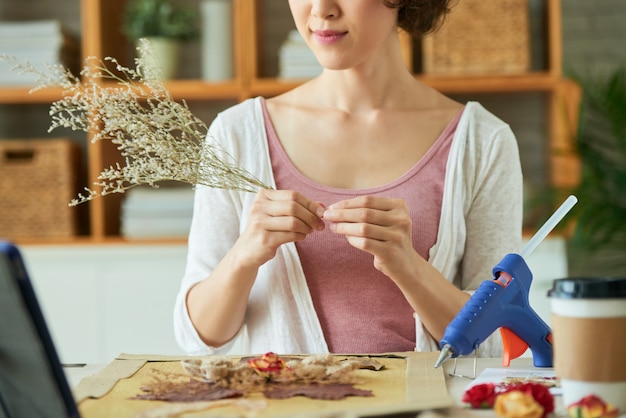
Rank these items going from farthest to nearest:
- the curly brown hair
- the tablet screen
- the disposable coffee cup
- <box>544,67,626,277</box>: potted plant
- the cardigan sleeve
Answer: <box>544,67,626,277</box>: potted plant → the curly brown hair → the cardigan sleeve → the disposable coffee cup → the tablet screen

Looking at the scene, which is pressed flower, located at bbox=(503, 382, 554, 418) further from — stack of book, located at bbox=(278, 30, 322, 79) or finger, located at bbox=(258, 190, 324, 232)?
stack of book, located at bbox=(278, 30, 322, 79)

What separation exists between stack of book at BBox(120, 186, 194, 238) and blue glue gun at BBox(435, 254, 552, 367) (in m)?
1.99

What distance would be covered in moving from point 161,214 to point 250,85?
0.54 m

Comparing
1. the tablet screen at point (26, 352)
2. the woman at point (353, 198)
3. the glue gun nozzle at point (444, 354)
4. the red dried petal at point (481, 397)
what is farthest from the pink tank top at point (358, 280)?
the tablet screen at point (26, 352)

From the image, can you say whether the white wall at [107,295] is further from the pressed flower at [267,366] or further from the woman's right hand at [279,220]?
the pressed flower at [267,366]

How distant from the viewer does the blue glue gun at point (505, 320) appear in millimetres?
1142

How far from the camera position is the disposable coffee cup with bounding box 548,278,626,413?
3.08 ft

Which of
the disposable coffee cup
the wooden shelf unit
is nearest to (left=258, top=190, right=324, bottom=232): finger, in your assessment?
the disposable coffee cup

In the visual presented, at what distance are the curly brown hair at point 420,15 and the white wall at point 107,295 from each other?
4.76 feet

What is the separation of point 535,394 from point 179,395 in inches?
15.9

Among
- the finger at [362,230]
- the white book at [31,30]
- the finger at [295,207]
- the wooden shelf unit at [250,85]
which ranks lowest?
the finger at [362,230]

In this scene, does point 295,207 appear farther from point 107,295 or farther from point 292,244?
point 107,295

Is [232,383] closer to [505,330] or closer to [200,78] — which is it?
[505,330]

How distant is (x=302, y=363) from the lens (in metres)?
1.17
